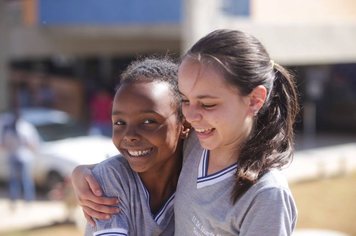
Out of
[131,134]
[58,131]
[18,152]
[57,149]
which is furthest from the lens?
[58,131]

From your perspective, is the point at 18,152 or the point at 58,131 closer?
the point at 18,152

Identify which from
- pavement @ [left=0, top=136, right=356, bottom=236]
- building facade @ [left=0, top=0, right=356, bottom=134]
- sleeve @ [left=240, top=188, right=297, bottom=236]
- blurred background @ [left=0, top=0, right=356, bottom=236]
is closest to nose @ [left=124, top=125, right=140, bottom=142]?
sleeve @ [left=240, top=188, right=297, bottom=236]

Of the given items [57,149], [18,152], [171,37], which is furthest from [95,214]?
[171,37]

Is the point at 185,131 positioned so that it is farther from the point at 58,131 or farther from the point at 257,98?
the point at 58,131

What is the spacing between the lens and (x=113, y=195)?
5.99 ft

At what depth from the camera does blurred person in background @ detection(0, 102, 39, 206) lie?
404 inches

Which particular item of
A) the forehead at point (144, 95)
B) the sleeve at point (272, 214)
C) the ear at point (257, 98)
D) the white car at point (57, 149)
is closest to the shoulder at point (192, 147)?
the forehead at point (144, 95)

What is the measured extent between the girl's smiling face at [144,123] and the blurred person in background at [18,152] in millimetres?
8507

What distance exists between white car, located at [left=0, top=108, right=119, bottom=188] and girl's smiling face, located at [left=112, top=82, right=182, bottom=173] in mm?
8639

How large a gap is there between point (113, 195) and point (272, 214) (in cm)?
50

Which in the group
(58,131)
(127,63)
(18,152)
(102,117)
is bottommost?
(102,117)

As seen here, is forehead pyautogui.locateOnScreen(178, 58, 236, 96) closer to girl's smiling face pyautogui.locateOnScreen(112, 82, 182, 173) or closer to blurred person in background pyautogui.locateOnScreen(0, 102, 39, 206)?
girl's smiling face pyautogui.locateOnScreen(112, 82, 182, 173)

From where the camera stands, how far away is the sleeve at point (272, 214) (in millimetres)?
1482

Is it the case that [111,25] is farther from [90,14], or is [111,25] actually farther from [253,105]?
[253,105]
